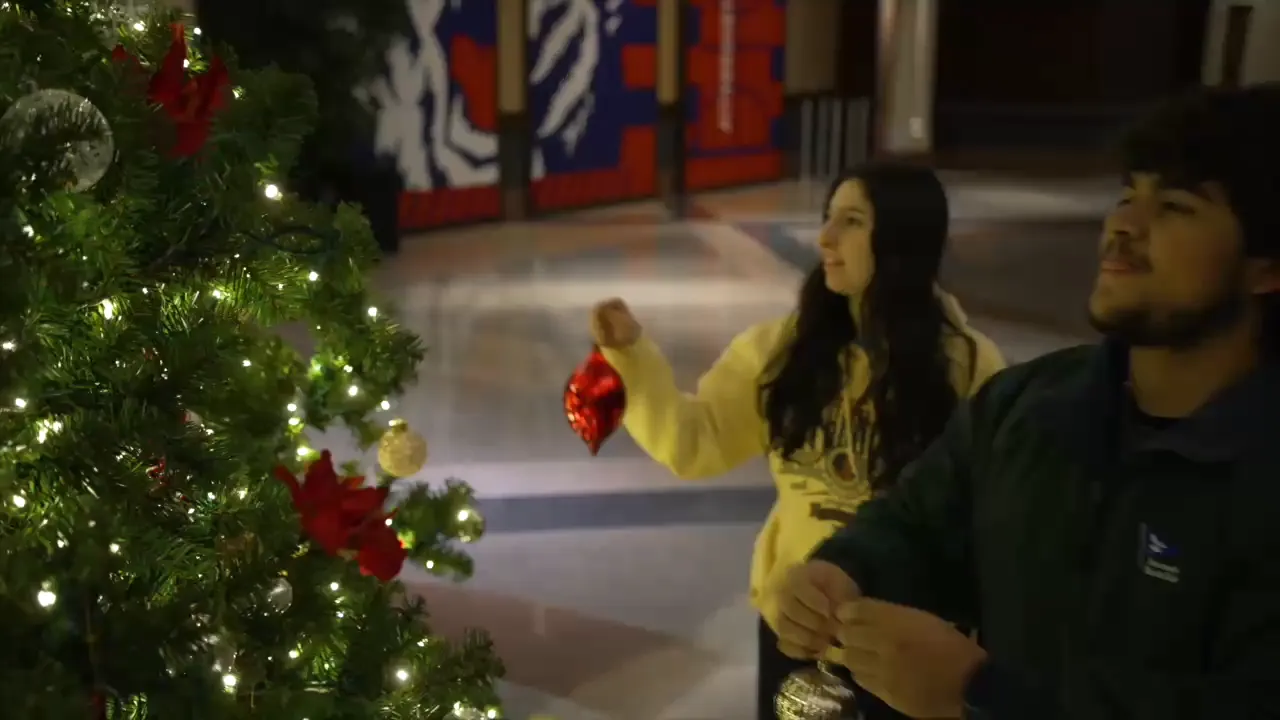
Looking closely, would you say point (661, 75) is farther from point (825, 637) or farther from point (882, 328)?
point (825, 637)

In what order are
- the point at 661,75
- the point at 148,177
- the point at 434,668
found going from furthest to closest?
the point at 661,75 → the point at 434,668 → the point at 148,177

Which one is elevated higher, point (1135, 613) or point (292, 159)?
point (292, 159)

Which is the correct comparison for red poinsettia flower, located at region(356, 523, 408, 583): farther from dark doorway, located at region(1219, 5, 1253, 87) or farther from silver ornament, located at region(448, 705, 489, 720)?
dark doorway, located at region(1219, 5, 1253, 87)

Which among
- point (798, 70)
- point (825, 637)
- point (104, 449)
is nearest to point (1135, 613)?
point (825, 637)

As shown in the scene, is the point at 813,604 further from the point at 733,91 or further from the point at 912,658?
the point at 733,91

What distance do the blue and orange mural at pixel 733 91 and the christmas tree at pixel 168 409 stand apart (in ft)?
33.7

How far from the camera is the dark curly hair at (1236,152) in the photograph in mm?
863

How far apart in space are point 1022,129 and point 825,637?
15942mm

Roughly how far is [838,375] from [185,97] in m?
0.91

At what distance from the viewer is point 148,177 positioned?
1119 mm

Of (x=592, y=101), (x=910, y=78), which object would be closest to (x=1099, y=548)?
(x=592, y=101)

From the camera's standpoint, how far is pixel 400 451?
206cm

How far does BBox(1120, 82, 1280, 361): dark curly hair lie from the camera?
34.0 inches

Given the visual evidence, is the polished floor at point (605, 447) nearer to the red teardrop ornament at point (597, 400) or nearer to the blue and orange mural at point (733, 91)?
the red teardrop ornament at point (597, 400)
